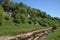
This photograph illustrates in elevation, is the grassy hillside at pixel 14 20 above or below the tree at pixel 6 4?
below

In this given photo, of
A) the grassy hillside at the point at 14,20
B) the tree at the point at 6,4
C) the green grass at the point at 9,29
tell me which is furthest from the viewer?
the tree at the point at 6,4

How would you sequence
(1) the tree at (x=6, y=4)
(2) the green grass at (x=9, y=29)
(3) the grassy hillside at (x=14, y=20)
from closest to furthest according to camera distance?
(2) the green grass at (x=9, y=29), (3) the grassy hillside at (x=14, y=20), (1) the tree at (x=6, y=4)

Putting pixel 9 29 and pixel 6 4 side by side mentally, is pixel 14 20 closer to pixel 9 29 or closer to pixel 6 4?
pixel 6 4

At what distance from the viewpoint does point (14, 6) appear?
10012cm

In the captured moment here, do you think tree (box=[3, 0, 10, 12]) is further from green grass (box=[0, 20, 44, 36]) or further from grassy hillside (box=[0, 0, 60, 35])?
green grass (box=[0, 20, 44, 36])

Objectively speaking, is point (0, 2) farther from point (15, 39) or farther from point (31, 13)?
point (15, 39)

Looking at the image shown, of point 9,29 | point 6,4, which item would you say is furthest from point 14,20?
point 9,29

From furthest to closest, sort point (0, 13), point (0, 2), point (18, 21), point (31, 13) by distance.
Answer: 1. point (31, 13)
2. point (0, 2)
3. point (18, 21)
4. point (0, 13)

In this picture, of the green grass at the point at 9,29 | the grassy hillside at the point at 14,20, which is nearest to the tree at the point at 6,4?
the grassy hillside at the point at 14,20

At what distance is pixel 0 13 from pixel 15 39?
22.3 m

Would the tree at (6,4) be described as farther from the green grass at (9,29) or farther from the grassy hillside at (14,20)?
the green grass at (9,29)

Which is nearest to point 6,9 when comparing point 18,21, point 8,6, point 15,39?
point 8,6

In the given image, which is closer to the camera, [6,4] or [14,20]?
[14,20]

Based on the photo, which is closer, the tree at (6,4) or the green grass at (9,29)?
the green grass at (9,29)
